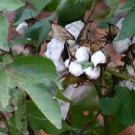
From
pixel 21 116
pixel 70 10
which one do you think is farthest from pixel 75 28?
pixel 21 116

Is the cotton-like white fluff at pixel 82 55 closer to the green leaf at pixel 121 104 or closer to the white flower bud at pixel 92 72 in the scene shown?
the white flower bud at pixel 92 72

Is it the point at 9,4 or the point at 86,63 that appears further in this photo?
the point at 86,63

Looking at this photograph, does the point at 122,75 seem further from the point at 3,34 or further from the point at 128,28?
the point at 3,34

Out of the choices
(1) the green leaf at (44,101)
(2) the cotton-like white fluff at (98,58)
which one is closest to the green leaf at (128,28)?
(2) the cotton-like white fluff at (98,58)

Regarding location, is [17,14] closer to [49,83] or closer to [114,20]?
[114,20]

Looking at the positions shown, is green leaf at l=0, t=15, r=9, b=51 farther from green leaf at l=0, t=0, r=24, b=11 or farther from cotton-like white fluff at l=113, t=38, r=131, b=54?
cotton-like white fluff at l=113, t=38, r=131, b=54

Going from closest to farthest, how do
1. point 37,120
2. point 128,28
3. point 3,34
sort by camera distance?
point 3,34 < point 128,28 < point 37,120

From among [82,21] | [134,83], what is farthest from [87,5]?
[134,83]

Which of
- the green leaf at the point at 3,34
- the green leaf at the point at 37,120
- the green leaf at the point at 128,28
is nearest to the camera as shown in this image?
the green leaf at the point at 3,34
